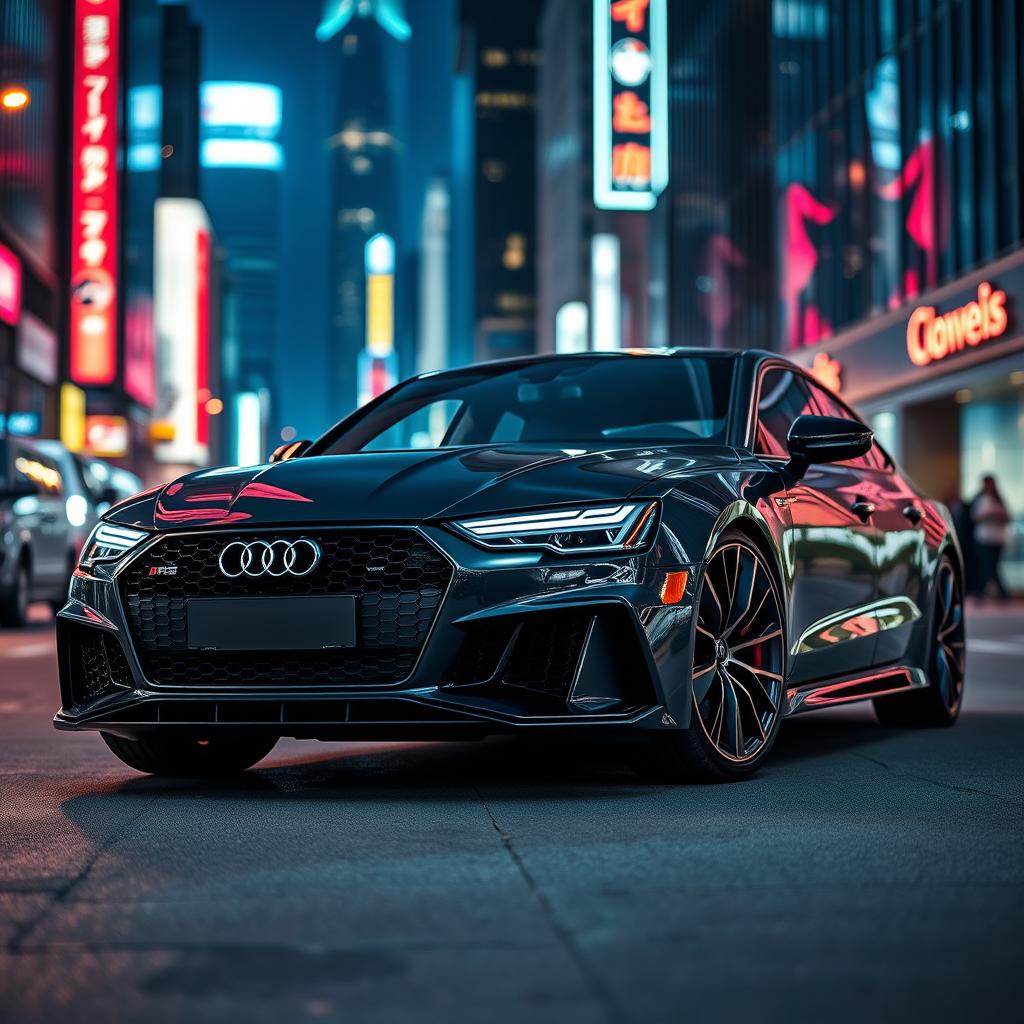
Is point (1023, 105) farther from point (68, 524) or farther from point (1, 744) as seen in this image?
point (1, 744)

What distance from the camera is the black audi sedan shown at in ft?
16.3

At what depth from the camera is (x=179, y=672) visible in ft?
17.2

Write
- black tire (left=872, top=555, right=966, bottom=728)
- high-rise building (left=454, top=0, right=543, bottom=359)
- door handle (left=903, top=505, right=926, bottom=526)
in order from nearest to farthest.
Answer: door handle (left=903, top=505, right=926, bottom=526)
black tire (left=872, top=555, right=966, bottom=728)
high-rise building (left=454, top=0, right=543, bottom=359)

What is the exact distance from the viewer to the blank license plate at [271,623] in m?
5.00

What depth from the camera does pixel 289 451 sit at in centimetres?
652

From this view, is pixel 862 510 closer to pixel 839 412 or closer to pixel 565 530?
pixel 839 412

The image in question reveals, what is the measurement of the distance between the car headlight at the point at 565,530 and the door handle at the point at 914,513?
250 centimetres

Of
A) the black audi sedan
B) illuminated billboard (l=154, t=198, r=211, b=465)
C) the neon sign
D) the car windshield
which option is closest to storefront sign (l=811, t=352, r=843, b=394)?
the neon sign

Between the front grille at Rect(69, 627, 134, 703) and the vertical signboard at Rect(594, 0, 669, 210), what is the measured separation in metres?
50.2

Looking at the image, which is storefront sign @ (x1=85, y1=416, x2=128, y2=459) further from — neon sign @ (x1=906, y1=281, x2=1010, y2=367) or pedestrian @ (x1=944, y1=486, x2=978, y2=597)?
pedestrian @ (x1=944, y1=486, x2=978, y2=597)

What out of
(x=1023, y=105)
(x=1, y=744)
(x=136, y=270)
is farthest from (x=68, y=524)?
(x=136, y=270)

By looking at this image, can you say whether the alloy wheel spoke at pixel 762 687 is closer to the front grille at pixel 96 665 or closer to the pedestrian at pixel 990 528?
the front grille at pixel 96 665

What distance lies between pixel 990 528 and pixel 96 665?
20.1 metres

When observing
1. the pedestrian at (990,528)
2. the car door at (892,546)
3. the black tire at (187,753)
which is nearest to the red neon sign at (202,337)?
the pedestrian at (990,528)
